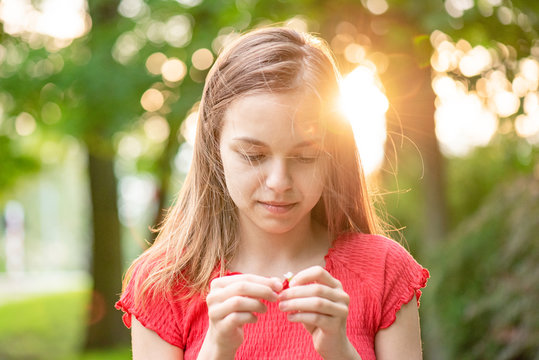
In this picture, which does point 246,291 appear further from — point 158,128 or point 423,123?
point 158,128

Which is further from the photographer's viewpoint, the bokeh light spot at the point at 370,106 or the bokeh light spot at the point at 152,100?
the bokeh light spot at the point at 152,100

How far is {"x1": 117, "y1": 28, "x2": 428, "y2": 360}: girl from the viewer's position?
1818 millimetres

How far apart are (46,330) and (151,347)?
14.3 metres

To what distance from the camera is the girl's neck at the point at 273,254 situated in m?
2.19

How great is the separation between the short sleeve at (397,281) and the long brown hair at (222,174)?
17cm

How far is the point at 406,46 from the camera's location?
4684 mm

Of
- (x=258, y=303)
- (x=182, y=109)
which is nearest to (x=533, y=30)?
(x=258, y=303)

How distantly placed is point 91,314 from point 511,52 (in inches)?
350

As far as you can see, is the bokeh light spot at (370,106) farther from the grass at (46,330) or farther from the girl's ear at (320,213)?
the grass at (46,330)

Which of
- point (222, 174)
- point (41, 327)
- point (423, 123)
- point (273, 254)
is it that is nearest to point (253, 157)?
point (222, 174)

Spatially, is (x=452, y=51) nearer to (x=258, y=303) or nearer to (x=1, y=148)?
(x=258, y=303)

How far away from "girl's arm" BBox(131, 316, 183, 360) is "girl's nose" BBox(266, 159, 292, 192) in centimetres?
64

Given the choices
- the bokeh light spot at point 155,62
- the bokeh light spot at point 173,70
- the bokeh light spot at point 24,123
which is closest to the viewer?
the bokeh light spot at point 173,70

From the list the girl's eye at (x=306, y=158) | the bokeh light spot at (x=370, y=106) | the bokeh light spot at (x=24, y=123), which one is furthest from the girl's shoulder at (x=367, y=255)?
the bokeh light spot at (x=24, y=123)
